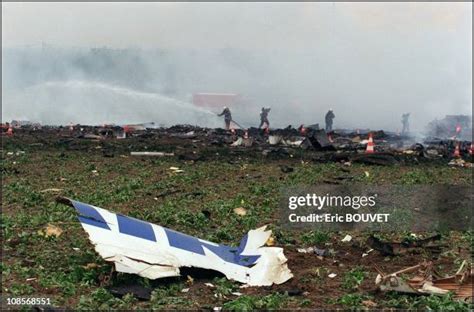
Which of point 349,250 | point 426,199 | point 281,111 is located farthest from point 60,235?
point 281,111

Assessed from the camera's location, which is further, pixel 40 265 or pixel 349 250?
pixel 349 250

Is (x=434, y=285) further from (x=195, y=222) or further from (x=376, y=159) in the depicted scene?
(x=376, y=159)

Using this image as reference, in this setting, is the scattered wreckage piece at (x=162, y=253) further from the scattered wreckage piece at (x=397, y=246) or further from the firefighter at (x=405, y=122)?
the firefighter at (x=405, y=122)

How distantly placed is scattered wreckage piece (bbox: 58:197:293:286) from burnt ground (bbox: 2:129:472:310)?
0.53 feet

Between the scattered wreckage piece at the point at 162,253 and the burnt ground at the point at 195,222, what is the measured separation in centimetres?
16

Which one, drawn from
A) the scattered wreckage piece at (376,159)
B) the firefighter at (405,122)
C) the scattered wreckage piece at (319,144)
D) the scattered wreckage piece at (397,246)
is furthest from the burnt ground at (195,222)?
the firefighter at (405,122)

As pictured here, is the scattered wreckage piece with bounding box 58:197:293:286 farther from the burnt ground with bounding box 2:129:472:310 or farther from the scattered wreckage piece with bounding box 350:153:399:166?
the scattered wreckage piece with bounding box 350:153:399:166

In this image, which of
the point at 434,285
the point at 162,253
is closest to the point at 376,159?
the point at 434,285

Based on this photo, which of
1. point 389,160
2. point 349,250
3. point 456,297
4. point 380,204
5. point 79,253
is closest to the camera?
point 456,297

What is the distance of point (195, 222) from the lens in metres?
12.2

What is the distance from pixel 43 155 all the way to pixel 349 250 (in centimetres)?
1561

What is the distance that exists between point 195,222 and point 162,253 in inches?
168

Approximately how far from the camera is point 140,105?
2392 inches

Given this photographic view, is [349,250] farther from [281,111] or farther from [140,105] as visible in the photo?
[281,111]
